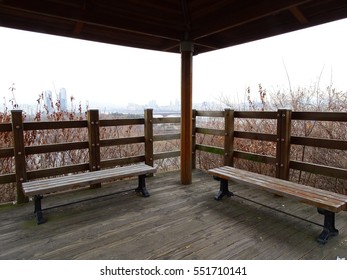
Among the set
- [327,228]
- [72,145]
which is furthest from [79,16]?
[327,228]

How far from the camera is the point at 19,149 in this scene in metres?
3.20

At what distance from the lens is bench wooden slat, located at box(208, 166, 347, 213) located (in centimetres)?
218

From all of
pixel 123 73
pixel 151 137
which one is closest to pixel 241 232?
pixel 151 137

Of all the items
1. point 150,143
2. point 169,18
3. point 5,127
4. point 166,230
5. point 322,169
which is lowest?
point 166,230

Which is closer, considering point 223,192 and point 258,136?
point 223,192

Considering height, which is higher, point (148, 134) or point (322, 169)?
point (148, 134)

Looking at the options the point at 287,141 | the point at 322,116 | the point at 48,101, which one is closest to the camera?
the point at 322,116

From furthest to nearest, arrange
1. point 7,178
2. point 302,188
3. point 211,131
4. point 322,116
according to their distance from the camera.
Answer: point 211,131 < point 7,178 < point 322,116 < point 302,188

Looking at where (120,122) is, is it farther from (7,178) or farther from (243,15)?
(243,15)

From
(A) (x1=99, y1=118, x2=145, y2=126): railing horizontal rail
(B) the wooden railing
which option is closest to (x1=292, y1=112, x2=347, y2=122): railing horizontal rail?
(B) the wooden railing

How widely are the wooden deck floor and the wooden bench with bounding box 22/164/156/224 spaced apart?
201 millimetres

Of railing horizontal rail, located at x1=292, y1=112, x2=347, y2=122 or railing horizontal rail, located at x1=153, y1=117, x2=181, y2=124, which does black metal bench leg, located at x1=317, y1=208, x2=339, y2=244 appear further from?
railing horizontal rail, located at x1=153, y1=117, x2=181, y2=124

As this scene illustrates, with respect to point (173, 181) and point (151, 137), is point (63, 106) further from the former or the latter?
point (173, 181)

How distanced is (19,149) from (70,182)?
1.02 m
